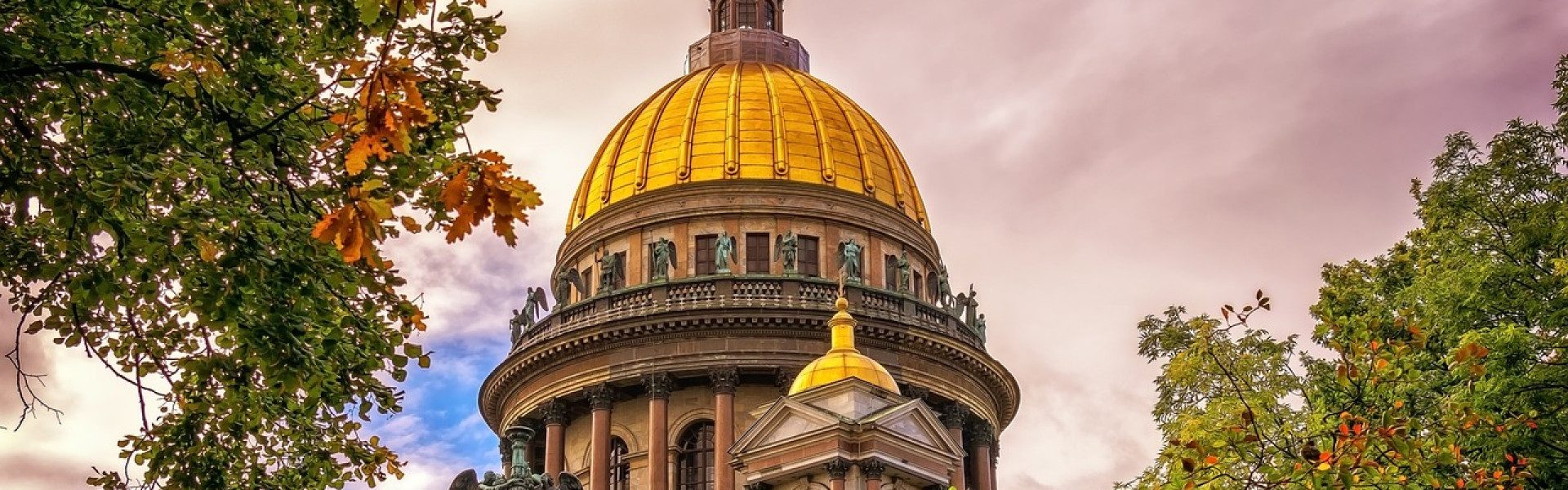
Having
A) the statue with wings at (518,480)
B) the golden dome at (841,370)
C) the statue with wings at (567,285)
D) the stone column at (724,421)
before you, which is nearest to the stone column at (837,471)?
the golden dome at (841,370)

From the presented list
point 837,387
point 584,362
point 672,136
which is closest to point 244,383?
point 837,387

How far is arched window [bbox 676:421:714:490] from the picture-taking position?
4828cm

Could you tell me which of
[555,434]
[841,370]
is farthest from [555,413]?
[841,370]

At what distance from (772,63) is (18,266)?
152 feet

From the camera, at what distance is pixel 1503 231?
85.5 feet

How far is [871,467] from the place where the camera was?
32.4m

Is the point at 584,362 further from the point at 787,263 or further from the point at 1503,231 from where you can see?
the point at 1503,231

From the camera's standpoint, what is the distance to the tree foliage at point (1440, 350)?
20.4 metres

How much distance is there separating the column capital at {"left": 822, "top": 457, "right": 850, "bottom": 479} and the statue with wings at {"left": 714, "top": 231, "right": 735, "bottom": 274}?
58.1 ft

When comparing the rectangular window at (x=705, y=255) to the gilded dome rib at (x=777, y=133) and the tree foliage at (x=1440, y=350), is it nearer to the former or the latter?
the gilded dome rib at (x=777, y=133)

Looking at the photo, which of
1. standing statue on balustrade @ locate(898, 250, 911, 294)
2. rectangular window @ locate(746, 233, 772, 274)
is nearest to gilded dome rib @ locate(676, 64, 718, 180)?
rectangular window @ locate(746, 233, 772, 274)

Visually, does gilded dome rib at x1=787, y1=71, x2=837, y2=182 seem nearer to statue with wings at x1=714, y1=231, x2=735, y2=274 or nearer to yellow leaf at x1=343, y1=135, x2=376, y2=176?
statue with wings at x1=714, y1=231, x2=735, y2=274

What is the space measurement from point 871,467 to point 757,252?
19.3 metres

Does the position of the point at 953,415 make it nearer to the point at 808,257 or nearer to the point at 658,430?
the point at 808,257
